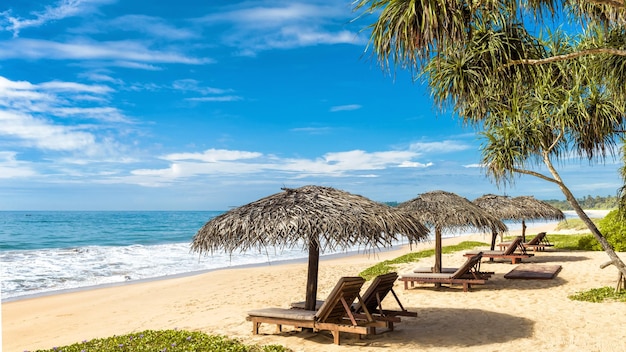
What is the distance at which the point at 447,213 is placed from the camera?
11.9m

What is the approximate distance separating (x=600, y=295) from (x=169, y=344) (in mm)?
8169

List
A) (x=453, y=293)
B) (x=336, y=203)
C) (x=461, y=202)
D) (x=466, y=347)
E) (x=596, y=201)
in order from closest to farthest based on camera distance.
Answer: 1. (x=466, y=347)
2. (x=336, y=203)
3. (x=453, y=293)
4. (x=461, y=202)
5. (x=596, y=201)

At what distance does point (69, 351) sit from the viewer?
24.7ft

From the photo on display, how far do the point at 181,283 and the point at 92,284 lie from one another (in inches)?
130

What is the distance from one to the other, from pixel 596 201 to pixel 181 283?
119658mm

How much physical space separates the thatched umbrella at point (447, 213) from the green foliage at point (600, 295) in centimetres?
246

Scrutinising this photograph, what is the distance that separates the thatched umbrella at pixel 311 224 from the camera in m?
7.02

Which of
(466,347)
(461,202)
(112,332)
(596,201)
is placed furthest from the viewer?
(596,201)

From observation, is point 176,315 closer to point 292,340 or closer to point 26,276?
point 292,340

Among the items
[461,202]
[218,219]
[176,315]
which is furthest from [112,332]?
[461,202]

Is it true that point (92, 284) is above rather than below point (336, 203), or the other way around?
below

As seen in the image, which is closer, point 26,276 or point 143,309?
point 143,309

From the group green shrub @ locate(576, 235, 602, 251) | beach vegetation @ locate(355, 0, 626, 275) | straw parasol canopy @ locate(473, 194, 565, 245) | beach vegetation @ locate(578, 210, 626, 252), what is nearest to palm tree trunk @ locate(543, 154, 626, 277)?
beach vegetation @ locate(355, 0, 626, 275)

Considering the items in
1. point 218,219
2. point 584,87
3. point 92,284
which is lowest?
point 92,284
